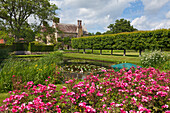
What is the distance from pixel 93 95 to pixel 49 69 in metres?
5.03

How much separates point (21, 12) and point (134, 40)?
2472cm

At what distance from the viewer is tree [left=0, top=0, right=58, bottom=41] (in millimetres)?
25859

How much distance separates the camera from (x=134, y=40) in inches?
1078

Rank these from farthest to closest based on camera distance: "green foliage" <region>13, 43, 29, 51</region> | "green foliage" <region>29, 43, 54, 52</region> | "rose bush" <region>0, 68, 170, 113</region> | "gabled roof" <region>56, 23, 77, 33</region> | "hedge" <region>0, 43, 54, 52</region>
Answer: "gabled roof" <region>56, 23, 77, 33</region> < "green foliage" <region>29, 43, 54, 52</region> < "green foliage" <region>13, 43, 29, 51</region> < "hedge" <region>0, 43, 54, 52</region> < "rose bush" <region>0, 68, 170, 113</region>

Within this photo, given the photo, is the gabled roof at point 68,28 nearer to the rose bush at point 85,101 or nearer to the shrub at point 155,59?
the shrub at point 155,59

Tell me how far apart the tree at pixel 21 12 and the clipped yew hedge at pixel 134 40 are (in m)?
14.0

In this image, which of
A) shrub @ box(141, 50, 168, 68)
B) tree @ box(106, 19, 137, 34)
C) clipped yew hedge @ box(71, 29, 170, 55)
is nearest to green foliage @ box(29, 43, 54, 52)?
clipped yew hedge @ box(71, 29, 170, 55)

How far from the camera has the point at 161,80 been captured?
4.80 m

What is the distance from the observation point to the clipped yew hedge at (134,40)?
23.4m

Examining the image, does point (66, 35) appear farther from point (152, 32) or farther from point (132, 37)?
point (152, 32)

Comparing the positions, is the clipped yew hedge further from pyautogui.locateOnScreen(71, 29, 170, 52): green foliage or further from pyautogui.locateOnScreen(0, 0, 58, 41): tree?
pyautogui.locateOnScreen(0, 0, 58, 41): tree

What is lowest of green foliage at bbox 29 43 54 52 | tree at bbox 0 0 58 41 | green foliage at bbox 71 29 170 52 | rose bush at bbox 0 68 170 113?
→ rose bush at bbox 0 68 170 113

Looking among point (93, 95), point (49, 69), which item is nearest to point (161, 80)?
point (93, 95)

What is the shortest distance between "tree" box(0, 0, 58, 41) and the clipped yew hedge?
46.0 feet
